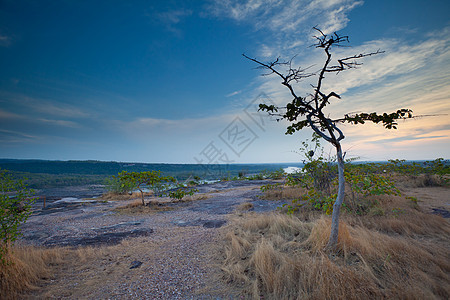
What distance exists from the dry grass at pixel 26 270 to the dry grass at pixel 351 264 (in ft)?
11.2

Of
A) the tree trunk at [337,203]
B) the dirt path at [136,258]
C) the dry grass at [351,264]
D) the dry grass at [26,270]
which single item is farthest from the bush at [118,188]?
the tree trunk at [337,203]

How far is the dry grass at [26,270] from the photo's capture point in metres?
3.01

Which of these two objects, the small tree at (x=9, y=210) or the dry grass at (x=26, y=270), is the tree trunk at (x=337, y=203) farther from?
the small tree at (x=9, y=210)

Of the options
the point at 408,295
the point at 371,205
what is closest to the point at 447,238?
the point at 371,205

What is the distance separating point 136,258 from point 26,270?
1.86 meters

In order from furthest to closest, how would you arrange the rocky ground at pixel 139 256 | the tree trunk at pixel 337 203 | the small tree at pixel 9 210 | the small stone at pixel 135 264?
the small stone at pixel 135 264 → the small tree at pixel 9 210 → the tree trunk at pixel 337 203 → the rocky ground at pixel 139 256

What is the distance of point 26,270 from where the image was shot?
335 centimetres

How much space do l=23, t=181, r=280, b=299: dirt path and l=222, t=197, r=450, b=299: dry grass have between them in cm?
59

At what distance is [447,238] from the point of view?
4016 millimetres

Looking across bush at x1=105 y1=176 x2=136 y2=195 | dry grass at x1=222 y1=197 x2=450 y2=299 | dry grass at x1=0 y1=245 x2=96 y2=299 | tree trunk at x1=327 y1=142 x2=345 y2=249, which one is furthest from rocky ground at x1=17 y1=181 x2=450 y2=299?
bush at x1=105 y1=176 x2=136 y2=195

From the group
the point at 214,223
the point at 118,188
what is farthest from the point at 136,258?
the point at 118,188

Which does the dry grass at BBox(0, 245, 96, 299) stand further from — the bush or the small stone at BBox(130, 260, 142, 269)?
the bush

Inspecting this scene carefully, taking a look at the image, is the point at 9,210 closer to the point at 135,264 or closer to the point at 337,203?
the point at 135,264

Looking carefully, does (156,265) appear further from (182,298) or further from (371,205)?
(371,205)
